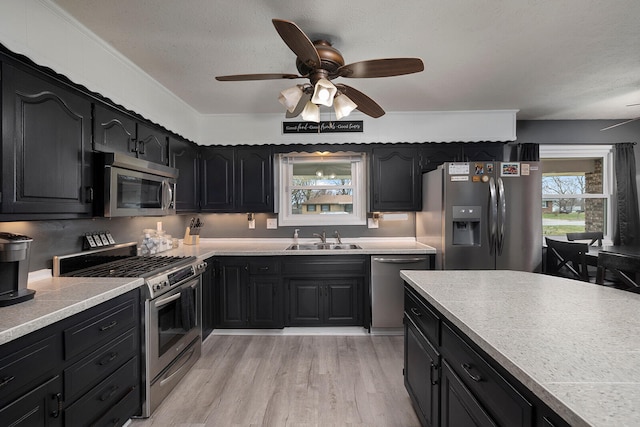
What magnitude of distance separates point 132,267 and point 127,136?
0.96 m

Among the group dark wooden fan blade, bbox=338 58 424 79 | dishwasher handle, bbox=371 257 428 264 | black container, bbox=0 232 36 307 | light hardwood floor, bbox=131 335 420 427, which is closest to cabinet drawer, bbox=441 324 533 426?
light hardwood floor, bbox=131 335 420 427

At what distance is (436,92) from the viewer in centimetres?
296

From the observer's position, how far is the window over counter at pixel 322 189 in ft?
12.7

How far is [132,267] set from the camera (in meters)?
2.20

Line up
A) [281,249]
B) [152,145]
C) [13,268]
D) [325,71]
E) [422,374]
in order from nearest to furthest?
[13,268]
[422,374]
[325,71]
[152,145]
[281,249]

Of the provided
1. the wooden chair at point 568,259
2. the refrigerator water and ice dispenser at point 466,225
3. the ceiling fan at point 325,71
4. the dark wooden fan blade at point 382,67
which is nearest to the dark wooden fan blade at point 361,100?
the ceiling fan at point 325,71

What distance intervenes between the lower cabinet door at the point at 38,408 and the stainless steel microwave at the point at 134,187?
3.33 ft

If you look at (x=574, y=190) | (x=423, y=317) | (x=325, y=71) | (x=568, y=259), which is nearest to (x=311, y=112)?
(x=325, y=71)

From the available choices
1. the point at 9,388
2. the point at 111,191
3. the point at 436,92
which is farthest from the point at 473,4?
the point at 9,388

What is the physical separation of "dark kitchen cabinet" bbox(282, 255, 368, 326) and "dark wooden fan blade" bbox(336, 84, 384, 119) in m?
1.52

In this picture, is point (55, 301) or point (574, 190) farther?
point (574, 190)

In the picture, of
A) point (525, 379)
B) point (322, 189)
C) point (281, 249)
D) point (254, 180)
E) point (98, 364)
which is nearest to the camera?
point (525, 379)

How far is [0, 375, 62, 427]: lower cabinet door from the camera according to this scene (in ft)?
3.69

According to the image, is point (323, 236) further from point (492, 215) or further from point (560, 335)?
point (560, 335)
